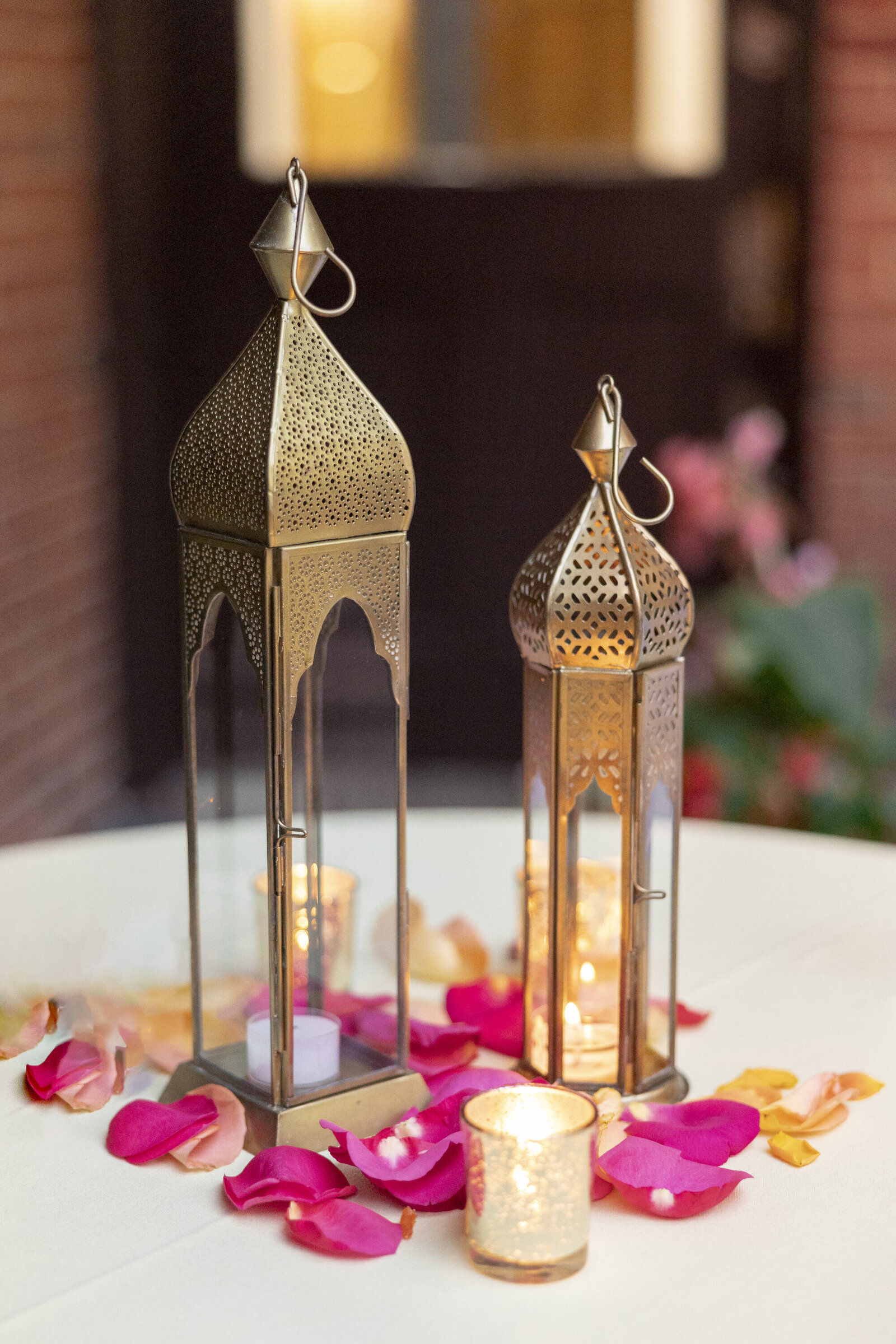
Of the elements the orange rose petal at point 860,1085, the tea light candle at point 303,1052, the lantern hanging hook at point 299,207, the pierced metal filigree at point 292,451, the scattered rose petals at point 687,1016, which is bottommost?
the scattered rose petals at point 687,1016

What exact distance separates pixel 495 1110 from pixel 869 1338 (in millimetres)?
194

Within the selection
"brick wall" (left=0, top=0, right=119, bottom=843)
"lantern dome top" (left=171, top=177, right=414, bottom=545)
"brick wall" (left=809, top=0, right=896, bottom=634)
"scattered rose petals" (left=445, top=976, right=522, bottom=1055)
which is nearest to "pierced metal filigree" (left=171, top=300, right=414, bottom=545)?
"lantern dome top" (left=171, top=177, right=414, bottom=545)

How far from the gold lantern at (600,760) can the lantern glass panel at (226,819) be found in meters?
0.16

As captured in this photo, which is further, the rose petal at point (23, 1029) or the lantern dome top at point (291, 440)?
the rose petal at point (23, 1029)

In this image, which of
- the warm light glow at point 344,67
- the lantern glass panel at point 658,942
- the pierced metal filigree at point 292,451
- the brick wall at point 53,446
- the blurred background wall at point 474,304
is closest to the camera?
the pierced metal filigree at point 292,451

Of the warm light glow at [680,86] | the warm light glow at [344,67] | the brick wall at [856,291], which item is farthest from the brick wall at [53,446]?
the brick wall at [856,291]

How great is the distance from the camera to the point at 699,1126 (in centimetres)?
80

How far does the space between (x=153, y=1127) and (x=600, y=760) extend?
1.00ft

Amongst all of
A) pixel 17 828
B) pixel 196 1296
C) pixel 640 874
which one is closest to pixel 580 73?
pixel 17 828

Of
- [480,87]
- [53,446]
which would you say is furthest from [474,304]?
[53,446]

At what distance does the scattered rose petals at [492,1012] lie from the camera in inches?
36.7

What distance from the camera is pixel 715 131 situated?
3.06m

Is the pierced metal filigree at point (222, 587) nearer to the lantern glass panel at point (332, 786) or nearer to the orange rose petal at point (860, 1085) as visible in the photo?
the lantern glass panel at point (332, 786)

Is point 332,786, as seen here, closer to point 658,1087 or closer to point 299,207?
point 658,1087
